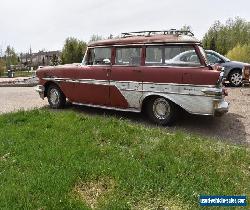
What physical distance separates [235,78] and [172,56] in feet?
27.0

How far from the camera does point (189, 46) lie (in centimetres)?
716

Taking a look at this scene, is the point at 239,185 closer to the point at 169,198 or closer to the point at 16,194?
the point at 169,198

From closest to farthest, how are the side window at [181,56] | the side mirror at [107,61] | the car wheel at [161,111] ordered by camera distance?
the side window at [181,56]
the car wheel at [161,111]
the side mirror at [107,61]

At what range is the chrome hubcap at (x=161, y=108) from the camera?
24.5 feet

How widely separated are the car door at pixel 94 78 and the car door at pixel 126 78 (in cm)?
21

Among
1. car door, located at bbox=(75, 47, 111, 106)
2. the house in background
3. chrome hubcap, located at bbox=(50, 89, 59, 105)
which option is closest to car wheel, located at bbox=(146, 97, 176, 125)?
car door, located at bbox=(75, 47, 111, 106)

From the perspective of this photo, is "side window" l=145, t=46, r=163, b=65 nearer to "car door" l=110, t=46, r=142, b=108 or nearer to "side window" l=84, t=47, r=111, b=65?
"car door" l=110, t=46, r=142, b=108

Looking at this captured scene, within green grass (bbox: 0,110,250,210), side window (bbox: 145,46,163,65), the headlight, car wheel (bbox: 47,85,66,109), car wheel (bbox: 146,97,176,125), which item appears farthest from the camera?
the headlight

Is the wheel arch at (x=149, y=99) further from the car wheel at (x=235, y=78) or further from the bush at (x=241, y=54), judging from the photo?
the bush at (x=241, y=54)

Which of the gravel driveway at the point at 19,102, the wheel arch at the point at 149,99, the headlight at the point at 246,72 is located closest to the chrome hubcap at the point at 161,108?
the wheel arch at the point at 149,99

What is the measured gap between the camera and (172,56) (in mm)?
7332

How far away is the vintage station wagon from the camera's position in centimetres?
693

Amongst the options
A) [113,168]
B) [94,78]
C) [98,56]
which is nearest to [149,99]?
[94,78]

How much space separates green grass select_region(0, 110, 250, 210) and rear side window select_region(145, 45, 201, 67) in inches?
59.0
